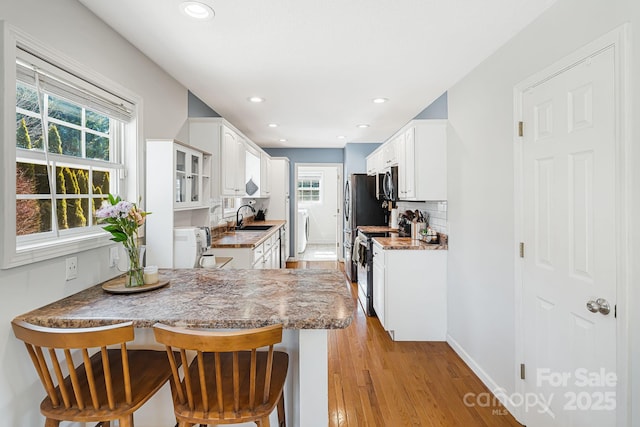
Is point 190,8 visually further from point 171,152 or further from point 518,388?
point 518,388

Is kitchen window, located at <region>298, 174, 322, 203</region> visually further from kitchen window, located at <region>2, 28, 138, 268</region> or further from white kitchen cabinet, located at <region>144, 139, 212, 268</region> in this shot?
kitchen window, located at <region>2, 28, 138, 268</region>

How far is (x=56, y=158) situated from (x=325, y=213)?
7.91 meters

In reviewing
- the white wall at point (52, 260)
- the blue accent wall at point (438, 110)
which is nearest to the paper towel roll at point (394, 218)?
the blue accent wall at point (438, 110)

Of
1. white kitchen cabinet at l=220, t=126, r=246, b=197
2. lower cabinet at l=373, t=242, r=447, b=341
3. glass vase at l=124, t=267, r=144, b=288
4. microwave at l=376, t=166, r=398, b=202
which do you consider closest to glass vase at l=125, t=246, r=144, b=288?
glass vase at l=124, t=267, r=144, b=288

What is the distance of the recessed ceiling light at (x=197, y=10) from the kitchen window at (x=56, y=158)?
65 centimetres

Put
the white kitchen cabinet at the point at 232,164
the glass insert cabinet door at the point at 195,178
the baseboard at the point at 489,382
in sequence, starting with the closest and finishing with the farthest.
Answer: the baseboard at the point at 489,382
the glass insert cabinet door at the point at 195,178
the white kitchen cabinet at the point at 232,164

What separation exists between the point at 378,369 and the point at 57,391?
82.4 inches

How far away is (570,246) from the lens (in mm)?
1617

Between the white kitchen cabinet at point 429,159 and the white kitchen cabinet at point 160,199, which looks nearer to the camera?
the white kitchen cabinet at point 160,199

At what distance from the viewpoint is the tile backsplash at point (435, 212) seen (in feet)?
10.7

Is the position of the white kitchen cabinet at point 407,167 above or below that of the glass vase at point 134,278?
above

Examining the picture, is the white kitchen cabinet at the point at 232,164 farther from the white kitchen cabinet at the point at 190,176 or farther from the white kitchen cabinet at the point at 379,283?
the white kitchen cabinet at the point at 379,283

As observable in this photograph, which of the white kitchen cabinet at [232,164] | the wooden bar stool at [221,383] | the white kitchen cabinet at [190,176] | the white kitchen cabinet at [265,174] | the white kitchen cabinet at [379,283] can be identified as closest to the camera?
the wooden bar stool at [221,383]

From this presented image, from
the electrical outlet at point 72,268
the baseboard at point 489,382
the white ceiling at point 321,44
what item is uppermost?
the white ceiling at point 321,44
